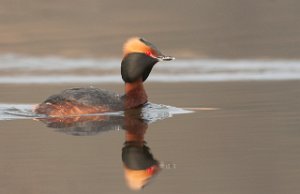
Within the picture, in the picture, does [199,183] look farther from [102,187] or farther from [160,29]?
[160,29]

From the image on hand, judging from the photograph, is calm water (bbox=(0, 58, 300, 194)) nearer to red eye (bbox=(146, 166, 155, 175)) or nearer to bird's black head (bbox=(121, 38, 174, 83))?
red eye (bbox=(146, 166, 155, 175))

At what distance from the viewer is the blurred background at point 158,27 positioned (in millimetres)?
22422

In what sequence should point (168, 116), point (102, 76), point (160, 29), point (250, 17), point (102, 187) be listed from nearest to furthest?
point (102, 187), point (168, 116), point (102, 76), point (160, 29), point (250, 17)

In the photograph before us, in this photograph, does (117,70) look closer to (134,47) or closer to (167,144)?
(134,47)

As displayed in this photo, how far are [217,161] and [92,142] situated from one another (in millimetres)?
2074

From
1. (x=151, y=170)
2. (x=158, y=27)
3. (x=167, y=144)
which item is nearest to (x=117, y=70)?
(x=158, y=27)

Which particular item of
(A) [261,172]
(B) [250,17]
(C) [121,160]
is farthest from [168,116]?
(B) [250,17]

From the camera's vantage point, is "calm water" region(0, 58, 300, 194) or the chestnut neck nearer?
"calm water" region(0, 58, 300, 194)

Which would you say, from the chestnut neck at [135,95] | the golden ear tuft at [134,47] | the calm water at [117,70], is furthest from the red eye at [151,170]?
the calm water at [117,70]

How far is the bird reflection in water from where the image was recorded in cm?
1052

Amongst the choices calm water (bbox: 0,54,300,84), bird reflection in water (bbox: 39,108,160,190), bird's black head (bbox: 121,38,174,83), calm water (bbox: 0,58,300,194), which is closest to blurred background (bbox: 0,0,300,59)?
calm water (bbox: 0,54,300,84)

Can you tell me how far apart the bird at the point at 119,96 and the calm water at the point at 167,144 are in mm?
188

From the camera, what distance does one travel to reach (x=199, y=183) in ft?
32.7

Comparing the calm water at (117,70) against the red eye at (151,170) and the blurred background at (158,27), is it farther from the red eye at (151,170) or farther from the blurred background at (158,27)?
the red eye at (151,170)
